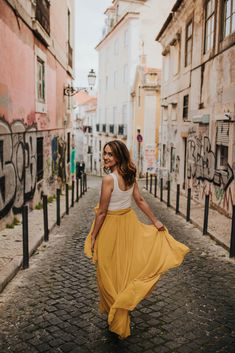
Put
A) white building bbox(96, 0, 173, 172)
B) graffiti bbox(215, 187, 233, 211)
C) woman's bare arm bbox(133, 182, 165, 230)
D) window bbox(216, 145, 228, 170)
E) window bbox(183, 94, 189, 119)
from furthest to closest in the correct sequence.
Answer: white building bbox(96, 0, 173, 172) < window bbox(183, 94, 189, 119) < window bbox(216, 145, 228, 170) < graffiti bbox(215, 187, 233, 211) < woman's bare arm bbox(133, 182, 165, 230)

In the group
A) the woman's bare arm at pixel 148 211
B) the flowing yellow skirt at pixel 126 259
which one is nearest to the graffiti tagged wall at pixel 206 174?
the woman's bare arm at pixel 148 211

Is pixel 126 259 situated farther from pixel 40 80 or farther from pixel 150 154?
pixel 150 154

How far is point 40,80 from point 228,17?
5734 mm

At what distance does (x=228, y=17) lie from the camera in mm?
9930

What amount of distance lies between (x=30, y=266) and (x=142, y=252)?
2.73 meters

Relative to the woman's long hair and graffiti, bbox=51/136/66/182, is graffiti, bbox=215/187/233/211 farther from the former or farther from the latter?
the woman's long hair

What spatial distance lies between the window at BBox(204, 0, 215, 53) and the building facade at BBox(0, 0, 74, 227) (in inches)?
199

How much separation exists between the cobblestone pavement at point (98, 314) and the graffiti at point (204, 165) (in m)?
3.79

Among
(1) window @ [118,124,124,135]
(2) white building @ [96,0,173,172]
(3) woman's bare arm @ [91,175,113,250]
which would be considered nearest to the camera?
(3) woman's bare arm @ [91,175,113,250]

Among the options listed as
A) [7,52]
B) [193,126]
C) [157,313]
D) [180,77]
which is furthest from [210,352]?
[180,77]

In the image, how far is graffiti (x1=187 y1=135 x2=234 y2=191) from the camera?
9.80 metres

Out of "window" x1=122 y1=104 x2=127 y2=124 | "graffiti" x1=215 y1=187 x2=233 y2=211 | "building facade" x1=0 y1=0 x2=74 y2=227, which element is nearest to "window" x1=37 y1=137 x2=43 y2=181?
"building facade" x1=0 y1=0 x2=74 y2=227

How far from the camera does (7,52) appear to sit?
7.64m

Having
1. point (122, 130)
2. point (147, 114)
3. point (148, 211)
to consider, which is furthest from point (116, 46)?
point (148, 211)
